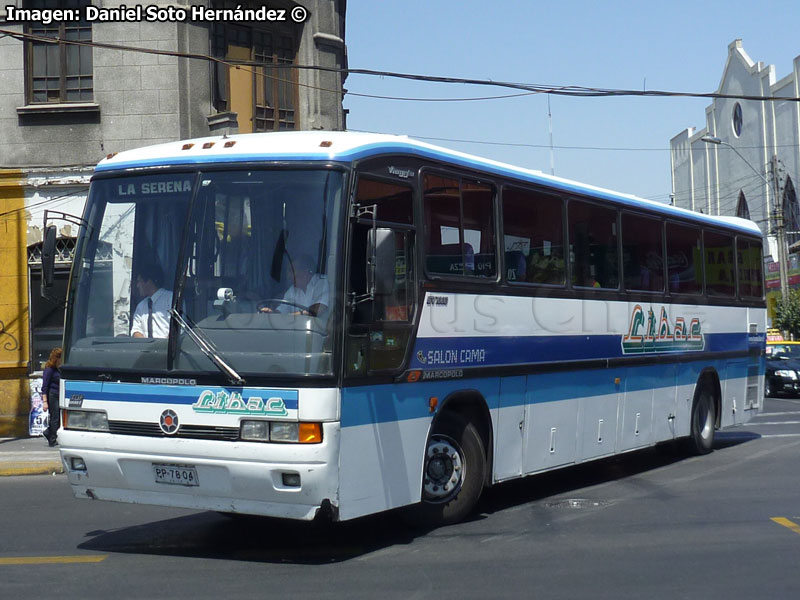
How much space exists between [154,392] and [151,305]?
650mm

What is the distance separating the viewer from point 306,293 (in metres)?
7.55

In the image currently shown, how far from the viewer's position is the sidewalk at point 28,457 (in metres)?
14.5

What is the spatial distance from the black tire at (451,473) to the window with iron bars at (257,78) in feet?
39.0

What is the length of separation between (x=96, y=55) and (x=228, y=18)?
2.48 m

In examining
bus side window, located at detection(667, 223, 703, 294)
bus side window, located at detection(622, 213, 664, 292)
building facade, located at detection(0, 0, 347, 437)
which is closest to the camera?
bus side window, located at detection(622, 213, 664, 292)

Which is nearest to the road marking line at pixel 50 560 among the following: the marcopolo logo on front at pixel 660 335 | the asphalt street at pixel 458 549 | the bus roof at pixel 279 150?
the asphalt street at pixel 458 549

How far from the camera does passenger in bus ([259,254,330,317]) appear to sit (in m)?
7.51

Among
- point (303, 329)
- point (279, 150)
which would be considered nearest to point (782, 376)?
point (279, 150)

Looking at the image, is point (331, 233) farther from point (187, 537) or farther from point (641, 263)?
point (641, 263)

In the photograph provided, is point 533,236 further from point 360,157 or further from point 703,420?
point 703,420

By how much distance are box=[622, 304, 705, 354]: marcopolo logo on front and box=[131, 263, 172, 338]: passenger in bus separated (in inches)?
237

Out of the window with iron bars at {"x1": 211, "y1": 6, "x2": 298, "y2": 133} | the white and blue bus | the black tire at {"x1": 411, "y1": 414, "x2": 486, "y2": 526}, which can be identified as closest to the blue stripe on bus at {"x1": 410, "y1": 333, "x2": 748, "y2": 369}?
the white and blue bus

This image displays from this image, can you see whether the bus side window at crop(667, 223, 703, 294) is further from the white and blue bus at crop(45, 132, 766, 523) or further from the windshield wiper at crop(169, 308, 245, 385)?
the windshield wiper at crop(169, 308, 245, 385)

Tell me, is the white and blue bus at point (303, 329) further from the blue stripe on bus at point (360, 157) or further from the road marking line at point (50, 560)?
the road marking line at point (50, 560)
